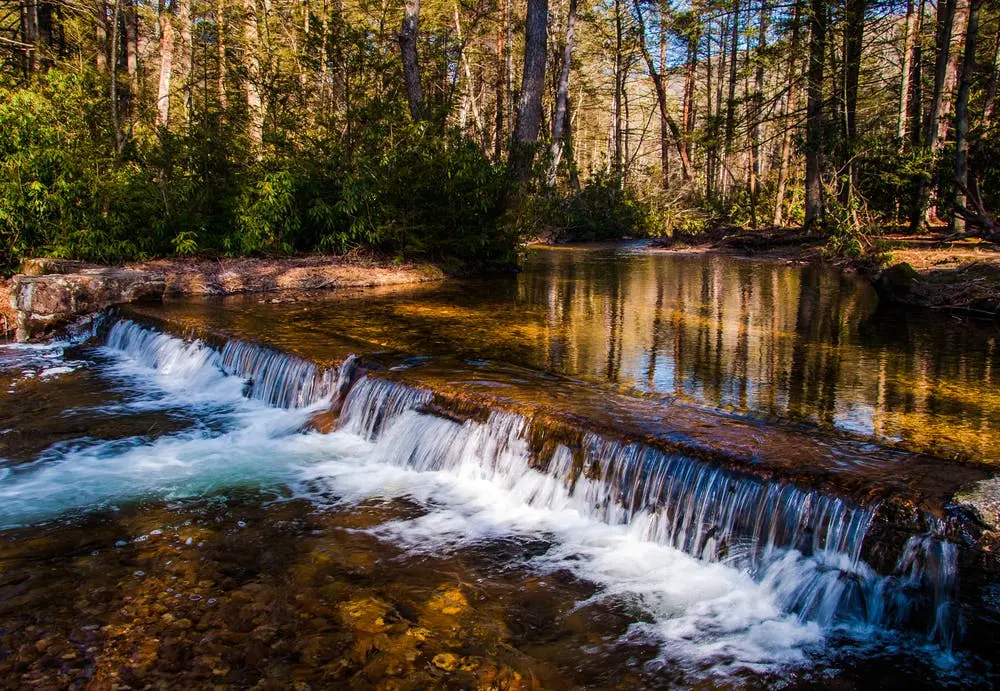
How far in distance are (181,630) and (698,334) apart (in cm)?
728

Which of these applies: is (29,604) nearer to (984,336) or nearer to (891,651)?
(891,651)

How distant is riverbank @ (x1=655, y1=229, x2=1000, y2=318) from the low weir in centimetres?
802

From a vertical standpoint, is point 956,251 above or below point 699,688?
above

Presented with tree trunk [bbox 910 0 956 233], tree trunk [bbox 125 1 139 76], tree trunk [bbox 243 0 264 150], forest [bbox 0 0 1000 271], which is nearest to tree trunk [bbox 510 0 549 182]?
forest [bbox 0 0 1000 271]

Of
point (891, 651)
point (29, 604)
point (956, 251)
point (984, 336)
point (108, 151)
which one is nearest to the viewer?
point (891, 651)

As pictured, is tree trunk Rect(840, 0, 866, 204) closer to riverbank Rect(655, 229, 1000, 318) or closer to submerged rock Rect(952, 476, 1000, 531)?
riverbank Rect(655, 229, 1000, 318)

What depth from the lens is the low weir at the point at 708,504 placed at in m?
4.07

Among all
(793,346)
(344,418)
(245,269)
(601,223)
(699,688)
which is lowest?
(699,688)

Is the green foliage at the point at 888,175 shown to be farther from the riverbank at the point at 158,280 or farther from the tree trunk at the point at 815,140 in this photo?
the riverbank at the point at 158,280

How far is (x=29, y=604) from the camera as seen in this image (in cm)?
422

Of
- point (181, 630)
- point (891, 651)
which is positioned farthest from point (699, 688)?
point (181, 630)

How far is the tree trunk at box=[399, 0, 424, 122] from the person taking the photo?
55.7ft

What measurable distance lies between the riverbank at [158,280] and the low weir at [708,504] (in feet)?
21.7

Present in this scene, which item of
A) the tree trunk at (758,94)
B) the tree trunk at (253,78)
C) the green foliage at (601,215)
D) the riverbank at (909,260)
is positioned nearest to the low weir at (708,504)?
the riverbank at (909,260)
